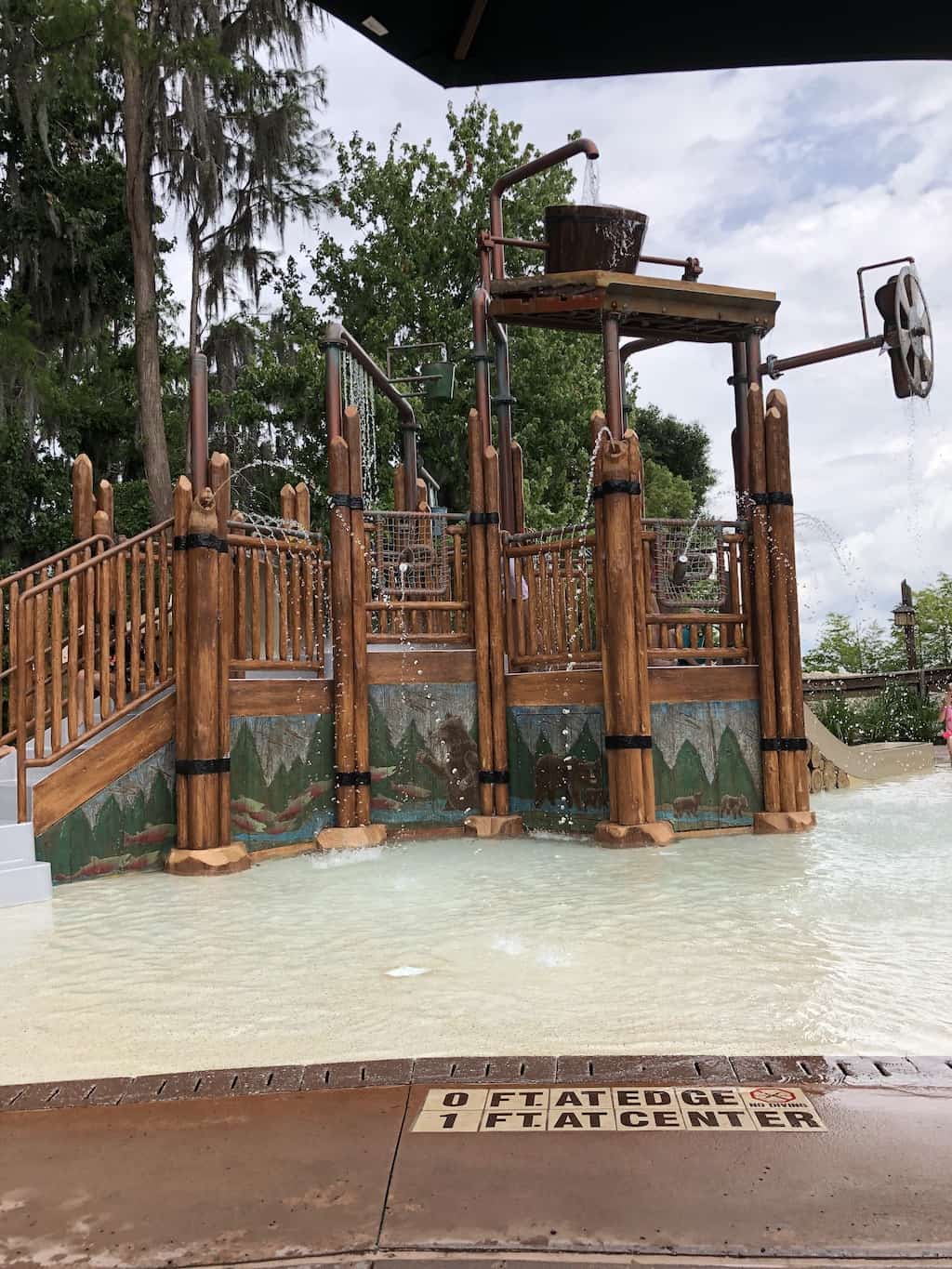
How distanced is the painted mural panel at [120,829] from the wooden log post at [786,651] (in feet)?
15.5

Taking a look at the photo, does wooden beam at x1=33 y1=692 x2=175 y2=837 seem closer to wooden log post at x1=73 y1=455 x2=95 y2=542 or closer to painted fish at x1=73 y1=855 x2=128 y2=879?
painted fish at x1=73 y1=855 x2=128 y2=879

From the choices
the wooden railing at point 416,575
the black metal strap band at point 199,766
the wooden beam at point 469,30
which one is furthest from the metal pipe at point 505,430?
the wooden beam at point 469,30

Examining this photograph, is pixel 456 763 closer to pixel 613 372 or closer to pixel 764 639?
pixel 764 639

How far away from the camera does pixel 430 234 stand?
71.9ft

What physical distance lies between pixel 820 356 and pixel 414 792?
6.02 meters

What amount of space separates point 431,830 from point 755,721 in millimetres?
2859

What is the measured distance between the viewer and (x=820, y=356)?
427 inches

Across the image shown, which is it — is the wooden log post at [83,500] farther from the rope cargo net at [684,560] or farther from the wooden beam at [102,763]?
the rope cargo net at [684,560]

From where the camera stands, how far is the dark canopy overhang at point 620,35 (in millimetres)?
1768

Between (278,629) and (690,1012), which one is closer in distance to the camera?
(690,1012)

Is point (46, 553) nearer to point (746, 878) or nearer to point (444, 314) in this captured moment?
point (444, 314)

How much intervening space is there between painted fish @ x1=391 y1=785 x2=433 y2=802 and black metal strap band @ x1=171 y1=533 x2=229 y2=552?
8.22 ft

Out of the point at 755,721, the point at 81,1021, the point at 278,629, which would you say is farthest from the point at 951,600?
the point at 81,1021

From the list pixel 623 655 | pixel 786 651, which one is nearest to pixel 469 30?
pixel 623 655
